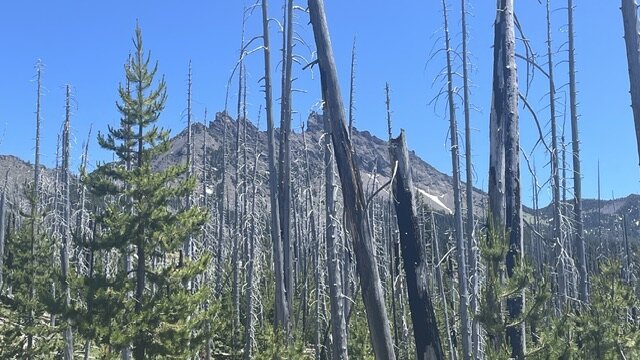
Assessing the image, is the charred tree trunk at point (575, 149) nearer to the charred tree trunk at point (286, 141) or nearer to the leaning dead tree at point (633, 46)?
the charred tree trunk at point (286, 141)

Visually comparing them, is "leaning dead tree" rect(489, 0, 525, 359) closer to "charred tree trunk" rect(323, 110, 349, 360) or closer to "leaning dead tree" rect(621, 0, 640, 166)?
"leaning dead tree" rect(621, 0, 640, 166)

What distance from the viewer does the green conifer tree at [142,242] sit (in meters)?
14.2

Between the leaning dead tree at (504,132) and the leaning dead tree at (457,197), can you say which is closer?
the leaning dead tree at (504,132)

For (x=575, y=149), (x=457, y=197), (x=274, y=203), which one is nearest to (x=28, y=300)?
(x=274, y=203)

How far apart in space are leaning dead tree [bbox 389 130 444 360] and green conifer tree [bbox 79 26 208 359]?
951 centimetres

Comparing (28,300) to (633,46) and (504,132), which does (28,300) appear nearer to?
(504,132)

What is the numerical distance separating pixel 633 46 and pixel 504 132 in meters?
1.34

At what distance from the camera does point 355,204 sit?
5406 mm

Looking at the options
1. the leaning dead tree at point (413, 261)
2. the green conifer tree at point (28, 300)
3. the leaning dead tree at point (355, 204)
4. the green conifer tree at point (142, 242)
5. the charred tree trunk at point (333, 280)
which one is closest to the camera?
the leaning dead tree at point (355, 204)

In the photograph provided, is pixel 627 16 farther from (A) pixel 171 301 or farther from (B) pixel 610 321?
(A) pixel 171 301

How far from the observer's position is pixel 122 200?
49.5 feet

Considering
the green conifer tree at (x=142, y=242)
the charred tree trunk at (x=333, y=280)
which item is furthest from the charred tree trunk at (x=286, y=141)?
the green conifer tree at (x=142, y=242)

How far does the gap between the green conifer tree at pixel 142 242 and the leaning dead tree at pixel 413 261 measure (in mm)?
9515

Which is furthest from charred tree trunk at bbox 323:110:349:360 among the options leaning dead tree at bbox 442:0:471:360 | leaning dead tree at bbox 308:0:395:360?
leaning dead tree at bbox 442:0:471:360
